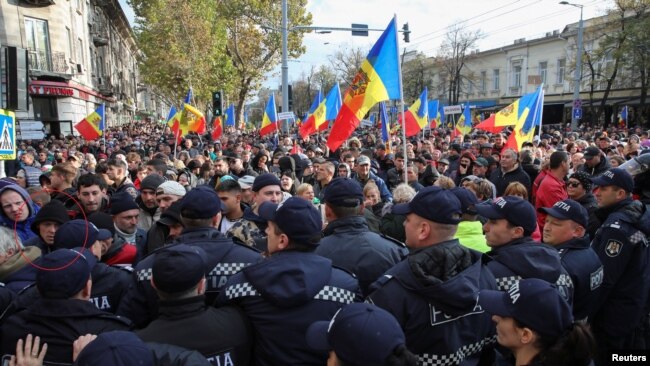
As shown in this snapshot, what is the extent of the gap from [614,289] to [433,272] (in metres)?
2.35

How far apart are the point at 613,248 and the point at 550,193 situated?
234cm

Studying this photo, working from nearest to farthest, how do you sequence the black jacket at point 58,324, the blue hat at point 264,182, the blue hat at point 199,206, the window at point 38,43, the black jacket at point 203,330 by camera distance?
1. the black jacket at point 203,330
2. the black jacket at point 58,324
3. the blue hat at point 199,206
4. the blue hat at point 264,182
5. the window at point 38,43

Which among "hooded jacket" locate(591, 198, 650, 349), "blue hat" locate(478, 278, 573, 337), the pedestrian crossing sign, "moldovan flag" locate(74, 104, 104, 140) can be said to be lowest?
"hooded jacket" locate(591, 198, 650, 349)

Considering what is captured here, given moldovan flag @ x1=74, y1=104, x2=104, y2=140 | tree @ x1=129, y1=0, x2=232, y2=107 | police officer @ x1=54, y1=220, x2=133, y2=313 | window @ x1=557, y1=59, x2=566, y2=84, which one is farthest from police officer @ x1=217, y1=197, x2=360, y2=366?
window @ x1=557, y1=59, x2=566, y2=84

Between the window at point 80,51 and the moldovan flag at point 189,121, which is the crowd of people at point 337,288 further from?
the window at point 80,51

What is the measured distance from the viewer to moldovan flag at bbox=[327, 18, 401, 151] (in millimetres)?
6846

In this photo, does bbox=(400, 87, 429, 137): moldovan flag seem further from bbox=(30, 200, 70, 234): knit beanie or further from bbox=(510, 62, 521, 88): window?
bbox=(510, 62, 521, 88): window

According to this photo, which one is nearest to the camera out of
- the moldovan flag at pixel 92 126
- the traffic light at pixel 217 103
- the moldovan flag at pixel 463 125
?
the moldovan flag at pixel 92 126

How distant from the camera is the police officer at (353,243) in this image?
10.1 feet

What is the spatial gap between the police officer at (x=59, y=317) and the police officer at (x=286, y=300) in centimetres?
63

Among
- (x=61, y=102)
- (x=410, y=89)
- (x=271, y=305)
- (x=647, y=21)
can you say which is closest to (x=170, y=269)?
(x=271, y=305)

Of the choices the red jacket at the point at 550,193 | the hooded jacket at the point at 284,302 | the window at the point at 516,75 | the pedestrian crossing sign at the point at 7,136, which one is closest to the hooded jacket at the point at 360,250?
the hooded jacket at the point at 284,302

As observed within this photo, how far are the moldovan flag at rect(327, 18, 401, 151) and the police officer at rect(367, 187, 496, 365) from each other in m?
4.33

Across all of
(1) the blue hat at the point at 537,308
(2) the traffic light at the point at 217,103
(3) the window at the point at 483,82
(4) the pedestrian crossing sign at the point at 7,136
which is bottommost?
(1) the blue hat at the point at 537,308
